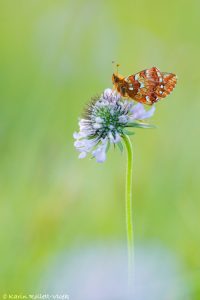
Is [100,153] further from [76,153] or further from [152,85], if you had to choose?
[76,153]

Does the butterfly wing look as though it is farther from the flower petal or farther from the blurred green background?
the blurred green background

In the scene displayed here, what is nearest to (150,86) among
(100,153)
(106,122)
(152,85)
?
(152,85)

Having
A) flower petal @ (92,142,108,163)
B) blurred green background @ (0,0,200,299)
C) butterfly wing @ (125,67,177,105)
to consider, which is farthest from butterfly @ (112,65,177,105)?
blurred green background @ (0,0,200,299)

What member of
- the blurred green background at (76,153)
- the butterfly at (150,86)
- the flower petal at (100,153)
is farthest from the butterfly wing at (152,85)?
the blurred green background at (76,153)

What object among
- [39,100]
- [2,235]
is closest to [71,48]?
[39,100]

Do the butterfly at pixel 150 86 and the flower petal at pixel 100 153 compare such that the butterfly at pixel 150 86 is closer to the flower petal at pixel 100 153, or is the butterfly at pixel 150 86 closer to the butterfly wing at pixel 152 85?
the butterfly wing at pixel 152 85

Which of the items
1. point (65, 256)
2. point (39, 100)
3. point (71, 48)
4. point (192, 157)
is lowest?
point (65, 256)

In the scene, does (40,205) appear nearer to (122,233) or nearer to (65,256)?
(122,233)
